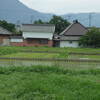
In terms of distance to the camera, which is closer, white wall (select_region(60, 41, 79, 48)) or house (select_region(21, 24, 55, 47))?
white wall (select_region(60, 41, 79, 48))

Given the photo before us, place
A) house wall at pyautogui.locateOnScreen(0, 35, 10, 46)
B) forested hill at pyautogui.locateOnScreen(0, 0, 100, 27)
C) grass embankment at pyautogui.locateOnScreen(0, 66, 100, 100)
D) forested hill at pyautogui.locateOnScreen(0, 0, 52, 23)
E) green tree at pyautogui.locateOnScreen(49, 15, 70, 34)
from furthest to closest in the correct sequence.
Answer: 1. forested hill at pyautogui.locateOnScreen(0, 0, 52, 23)
2. forested hill at pyautogui.locateOnScreen(0, 0, 100, 27)
3. green tree at pyautogui.locateOnScreen(49, 15, 70, 34)
4. house wall at pyautogui.locateOnScreen(0, 35, 10, 46)
5. grass embankment at pyautogui.locateOnScreen(0, 66, 100, 100)

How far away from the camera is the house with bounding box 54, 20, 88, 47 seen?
3754cm

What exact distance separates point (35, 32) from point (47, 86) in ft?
111

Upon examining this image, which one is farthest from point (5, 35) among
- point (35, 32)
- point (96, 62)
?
point (96, 62)

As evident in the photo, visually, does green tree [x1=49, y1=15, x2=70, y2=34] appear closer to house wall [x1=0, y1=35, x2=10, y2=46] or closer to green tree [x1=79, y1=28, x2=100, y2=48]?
house wall [x1=0, y1=35, x2=10, y2=46]

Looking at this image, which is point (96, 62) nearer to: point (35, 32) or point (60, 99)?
point (60, 99)

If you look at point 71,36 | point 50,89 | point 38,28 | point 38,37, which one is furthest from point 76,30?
point 50,89

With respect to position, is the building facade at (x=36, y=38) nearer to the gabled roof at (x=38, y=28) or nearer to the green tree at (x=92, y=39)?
the gabled roof at (x=38, y=28)

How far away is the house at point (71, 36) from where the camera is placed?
37.5 m

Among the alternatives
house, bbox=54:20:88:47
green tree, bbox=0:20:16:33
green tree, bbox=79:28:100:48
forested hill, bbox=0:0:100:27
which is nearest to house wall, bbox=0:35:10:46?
house, bbox=54:20:88:47

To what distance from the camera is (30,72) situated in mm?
8227

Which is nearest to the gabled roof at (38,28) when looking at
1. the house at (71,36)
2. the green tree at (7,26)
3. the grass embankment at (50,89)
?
the house at (71,36)

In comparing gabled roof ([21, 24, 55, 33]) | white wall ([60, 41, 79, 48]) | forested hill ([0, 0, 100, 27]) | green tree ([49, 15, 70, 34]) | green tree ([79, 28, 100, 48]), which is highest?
forested hill ([0, 0, 100, 27])

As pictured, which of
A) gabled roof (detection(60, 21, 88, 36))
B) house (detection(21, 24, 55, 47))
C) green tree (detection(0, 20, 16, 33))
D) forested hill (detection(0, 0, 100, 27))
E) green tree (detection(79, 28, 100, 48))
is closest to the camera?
green tree (detection(79, 28, 100, 48))
